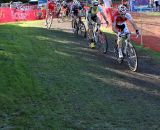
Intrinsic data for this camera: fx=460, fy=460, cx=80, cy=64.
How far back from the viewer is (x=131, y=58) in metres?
15.2

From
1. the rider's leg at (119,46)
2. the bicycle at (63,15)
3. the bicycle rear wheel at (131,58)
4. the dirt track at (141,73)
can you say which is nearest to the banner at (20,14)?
the bicycle at (63,15)

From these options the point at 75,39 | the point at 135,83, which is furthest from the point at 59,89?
the point at 75,39

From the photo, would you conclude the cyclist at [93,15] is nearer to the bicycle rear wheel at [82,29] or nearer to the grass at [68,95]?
the grass at [68,95]

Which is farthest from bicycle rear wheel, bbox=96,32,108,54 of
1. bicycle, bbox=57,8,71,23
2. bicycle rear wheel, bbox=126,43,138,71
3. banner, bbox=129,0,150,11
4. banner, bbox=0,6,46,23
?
banner, bbox=129,0,150,11

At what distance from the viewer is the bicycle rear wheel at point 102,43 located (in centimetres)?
1856

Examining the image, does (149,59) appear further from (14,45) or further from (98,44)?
(14,45)

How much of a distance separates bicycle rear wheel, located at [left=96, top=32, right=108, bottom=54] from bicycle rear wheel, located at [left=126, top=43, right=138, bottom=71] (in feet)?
10.2

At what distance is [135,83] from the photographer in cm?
1331

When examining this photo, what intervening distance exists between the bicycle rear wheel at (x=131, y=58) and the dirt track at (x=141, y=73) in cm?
18

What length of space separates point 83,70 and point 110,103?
3.97m

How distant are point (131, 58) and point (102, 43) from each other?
148 inches

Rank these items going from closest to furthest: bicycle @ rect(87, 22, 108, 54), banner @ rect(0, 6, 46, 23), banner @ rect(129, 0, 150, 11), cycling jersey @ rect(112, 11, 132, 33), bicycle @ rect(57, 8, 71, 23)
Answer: cycling jersey @ rect(112, 11, 132, 33) < bicycle @ rect(87, 22, 108, 54) < bicycle @ rect(57, 8, 71, 23) < banner @ rect(0, 6, 46, 23) < banner @ rect(129, 0, 150, 11)

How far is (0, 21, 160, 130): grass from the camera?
29.7 ft

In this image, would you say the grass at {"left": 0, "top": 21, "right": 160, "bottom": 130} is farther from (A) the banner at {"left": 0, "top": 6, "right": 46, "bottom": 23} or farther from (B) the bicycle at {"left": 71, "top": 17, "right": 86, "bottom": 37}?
(A) the banner at {"left": 0, "top": 6, "right": 46, "bottom": 23}
